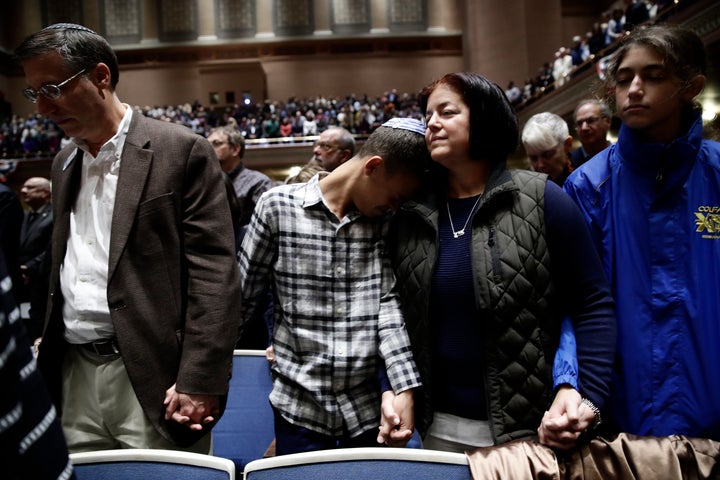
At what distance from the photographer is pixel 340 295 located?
1.45 meters

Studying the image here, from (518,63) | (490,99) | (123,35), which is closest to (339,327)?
(490,99)

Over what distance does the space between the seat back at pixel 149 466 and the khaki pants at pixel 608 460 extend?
1.78ft

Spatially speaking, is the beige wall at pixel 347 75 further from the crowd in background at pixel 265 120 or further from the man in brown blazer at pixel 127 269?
the man in brown blazer at pixel 127 269

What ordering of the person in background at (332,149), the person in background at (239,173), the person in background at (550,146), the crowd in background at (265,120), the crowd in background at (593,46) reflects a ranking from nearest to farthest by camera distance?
the person in background at (550,146) → the person in background at (332,149) → the person in background at (239,173) → the crowd in background at (593,46) → the crowd in background at (265,120)

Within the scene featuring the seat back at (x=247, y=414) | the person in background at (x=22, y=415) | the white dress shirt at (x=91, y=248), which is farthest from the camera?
the seat back at (x=247, y=414)

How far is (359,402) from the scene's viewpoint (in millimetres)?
1442

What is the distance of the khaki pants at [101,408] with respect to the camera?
1429 millimetres

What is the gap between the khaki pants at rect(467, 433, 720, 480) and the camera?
1.16 m

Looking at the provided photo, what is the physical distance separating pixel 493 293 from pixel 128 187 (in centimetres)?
93

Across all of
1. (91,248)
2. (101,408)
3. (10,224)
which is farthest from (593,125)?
(10,224)

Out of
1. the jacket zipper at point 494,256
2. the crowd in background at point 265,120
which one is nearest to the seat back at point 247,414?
the jacket zipper at point 494,256

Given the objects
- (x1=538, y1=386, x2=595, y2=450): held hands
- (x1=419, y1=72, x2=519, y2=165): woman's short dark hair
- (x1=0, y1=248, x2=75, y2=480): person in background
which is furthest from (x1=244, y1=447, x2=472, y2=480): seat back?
(x1=419, y1=72, x2=519, y2=165): woman's short dark hair

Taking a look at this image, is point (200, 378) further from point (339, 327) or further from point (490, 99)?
point (490, 99)

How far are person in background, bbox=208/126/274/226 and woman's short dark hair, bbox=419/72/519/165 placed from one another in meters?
2.11
